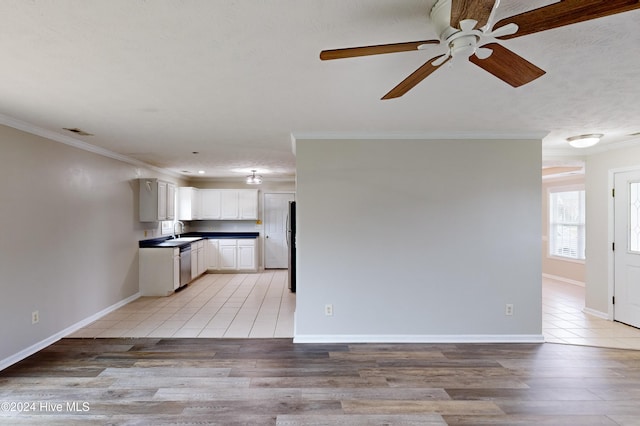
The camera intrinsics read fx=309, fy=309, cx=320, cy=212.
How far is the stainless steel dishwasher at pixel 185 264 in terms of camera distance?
18.9 ft

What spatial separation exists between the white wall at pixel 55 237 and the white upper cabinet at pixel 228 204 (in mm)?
2771

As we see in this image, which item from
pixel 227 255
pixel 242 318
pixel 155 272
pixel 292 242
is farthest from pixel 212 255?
pixel 242 318

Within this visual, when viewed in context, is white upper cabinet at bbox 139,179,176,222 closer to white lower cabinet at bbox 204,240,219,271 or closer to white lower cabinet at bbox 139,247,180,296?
white lower cabinet at bbox 139,247,180,296

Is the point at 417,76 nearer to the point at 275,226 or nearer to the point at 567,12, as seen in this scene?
the point at 567,12

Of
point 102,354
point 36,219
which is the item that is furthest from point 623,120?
point 36,219

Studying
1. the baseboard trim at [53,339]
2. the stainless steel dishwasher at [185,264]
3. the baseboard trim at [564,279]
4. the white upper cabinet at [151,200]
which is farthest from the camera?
the baseboard trim at [564,279]

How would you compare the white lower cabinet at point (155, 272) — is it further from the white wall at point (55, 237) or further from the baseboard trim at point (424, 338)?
the baseboard trim at point (424, 338)

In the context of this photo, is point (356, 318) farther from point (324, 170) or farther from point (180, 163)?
point (180, 163)

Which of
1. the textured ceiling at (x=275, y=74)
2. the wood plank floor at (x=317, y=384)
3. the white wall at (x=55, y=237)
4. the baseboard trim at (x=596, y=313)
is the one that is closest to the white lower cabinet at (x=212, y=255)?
A: the white wall at (x=55, y=237)

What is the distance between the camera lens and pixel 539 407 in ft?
7.70

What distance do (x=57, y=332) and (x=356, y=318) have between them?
11.2 ft

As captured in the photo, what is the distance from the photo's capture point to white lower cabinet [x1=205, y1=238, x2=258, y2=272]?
7.48 metres

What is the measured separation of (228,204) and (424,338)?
571 cm

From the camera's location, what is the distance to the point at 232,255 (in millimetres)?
7496
